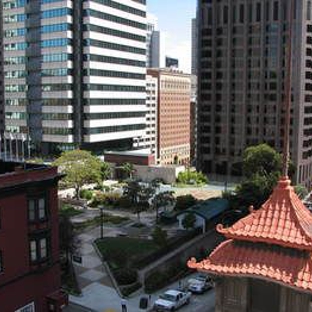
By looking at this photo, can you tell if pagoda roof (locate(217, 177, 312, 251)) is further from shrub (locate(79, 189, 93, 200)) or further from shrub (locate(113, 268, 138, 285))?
shrub (locate(79, 189, 93, 200))

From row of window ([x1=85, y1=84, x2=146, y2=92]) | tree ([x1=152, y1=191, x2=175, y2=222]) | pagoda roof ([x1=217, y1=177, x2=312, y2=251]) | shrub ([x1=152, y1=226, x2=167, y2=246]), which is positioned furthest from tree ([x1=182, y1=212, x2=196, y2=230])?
row of window ([x1=85, y1=84, x2=146, y2=92])

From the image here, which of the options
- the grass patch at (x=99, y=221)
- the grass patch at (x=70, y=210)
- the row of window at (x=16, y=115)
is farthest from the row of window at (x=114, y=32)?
the grass patch at (x=99, y=221)

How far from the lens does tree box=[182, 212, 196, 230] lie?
5975 centimetres

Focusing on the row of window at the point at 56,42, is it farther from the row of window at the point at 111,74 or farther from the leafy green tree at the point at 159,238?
the leafy green tree at the point at 159,238

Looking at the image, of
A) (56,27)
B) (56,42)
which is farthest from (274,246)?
(56,27)

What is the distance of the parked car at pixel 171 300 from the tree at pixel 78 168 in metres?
38.0

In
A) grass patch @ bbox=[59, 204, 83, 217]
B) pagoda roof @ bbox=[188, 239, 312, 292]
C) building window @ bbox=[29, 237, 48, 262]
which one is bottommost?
grass patch @ bbox=[59, 204, 83, 217]

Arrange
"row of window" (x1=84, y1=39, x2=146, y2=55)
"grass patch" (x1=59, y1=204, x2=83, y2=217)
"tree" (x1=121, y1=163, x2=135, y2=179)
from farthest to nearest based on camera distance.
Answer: "row of window" (x1=84, y1=39, x2=146, y2=55) < "tree" (x1=121, y1=163, x2=135, y2=179) < "grass patch" (x1=59, y1=204, x2=83, y2=217)

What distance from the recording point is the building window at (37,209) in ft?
123

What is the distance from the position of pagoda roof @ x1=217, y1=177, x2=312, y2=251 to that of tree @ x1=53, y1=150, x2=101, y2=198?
218 ft

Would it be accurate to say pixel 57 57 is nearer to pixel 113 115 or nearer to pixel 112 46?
pixel 112 46

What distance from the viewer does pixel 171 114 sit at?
189 m

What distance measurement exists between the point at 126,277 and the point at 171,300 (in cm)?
623

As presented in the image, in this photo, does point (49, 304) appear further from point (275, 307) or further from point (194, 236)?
point (275, 307)
